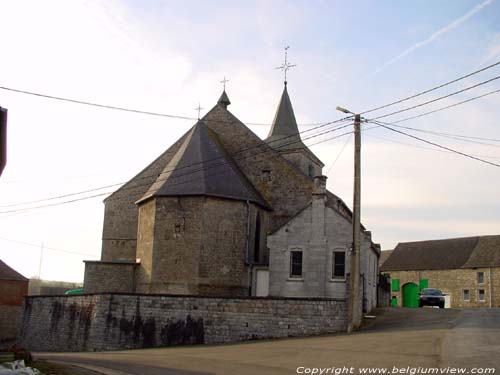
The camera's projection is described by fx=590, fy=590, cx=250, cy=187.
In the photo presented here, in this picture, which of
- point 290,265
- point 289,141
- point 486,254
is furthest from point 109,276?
point 486,254

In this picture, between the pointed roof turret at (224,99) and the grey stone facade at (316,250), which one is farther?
the pointed roof turret at (224,99)

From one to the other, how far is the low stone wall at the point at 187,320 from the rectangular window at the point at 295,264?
4.92m

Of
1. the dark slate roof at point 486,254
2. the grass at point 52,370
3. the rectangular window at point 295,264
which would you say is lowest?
the grass at point 52,370

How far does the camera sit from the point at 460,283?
5022 cm

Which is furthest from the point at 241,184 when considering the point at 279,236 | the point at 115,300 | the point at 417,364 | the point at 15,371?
the point at 15,371

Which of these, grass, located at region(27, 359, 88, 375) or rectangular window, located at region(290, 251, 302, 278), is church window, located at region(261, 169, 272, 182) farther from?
grass, located at region(27, 359, 88, 375)

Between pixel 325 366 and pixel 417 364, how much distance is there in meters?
1.89

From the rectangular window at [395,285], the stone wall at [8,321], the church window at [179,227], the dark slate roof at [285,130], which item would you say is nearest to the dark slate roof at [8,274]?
the stone wall at [8,321]

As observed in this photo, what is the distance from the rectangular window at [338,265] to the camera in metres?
25.4

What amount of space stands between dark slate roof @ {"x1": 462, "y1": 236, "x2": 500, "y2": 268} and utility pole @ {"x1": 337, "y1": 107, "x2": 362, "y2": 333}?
31.4m

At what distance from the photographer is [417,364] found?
12.1 m

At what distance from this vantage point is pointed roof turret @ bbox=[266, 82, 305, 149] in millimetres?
42781

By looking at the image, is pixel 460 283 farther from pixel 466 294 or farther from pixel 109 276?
pixel 109 276

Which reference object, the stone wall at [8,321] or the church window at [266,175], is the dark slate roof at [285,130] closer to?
the church window at [266,175]
